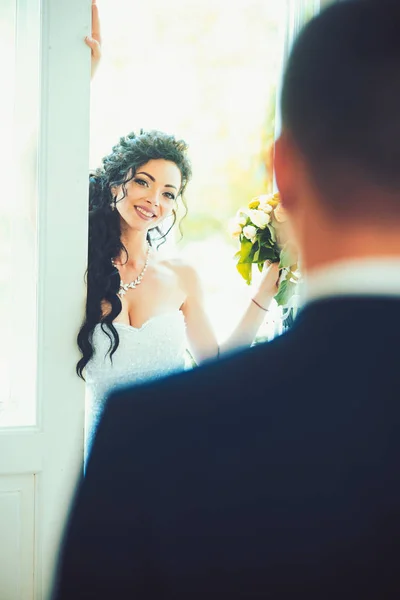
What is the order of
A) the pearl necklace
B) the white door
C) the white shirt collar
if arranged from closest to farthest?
the white shirt collar
the white door
the pearl necklace

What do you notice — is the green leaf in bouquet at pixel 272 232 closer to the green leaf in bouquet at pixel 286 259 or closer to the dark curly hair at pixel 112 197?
the green leaf in bouquet at pixel 286 259

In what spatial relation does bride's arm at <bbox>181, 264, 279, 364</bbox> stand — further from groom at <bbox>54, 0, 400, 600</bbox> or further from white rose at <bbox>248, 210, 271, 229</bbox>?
groom at <bbox>54, 0, 400, 600</bbox>

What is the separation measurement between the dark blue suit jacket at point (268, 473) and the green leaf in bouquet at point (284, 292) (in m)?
1.60

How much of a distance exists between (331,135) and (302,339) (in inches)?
5.7

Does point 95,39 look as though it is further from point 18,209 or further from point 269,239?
point 269,239

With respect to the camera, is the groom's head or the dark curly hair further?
the dark curly hair

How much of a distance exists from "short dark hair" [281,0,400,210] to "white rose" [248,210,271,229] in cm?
156

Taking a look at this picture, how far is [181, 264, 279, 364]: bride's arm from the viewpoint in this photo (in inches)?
80.3

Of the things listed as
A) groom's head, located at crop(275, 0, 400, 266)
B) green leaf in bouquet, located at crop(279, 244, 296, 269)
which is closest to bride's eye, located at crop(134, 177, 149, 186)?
green leaf in bouquet, located at crop(279, 244, 296, 269)

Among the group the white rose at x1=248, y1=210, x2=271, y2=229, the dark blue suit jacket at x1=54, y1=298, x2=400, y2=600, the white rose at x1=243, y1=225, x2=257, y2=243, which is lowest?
the dark blue suit jacket at x1=54, y1=298, x2=400, y2=600

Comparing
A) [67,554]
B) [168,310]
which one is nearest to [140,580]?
[67,554]

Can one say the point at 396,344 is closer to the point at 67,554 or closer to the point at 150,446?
the point at 150,446

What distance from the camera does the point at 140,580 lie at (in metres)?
0.43

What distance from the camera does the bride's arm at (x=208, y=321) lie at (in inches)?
80.3
